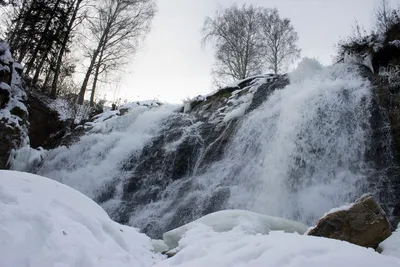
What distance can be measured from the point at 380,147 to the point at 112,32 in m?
14.1

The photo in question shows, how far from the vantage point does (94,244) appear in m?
3.04

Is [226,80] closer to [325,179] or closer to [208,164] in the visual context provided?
[208,164]

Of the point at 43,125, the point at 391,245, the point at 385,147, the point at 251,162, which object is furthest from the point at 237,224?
the point at 43,125

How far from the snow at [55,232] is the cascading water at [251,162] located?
254 cm

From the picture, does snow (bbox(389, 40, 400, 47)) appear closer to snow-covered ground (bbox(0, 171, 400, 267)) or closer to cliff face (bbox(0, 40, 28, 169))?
snow-covered ground (bbox(0, 171, 400, 267))

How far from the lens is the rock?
12.8 ft

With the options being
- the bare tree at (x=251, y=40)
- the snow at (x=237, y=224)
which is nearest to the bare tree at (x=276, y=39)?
the bare tree at (x=251, y=40)

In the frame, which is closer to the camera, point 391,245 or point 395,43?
point 391,245

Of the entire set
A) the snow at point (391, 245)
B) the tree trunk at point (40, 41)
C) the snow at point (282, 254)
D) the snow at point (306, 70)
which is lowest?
the snow at point (391, 245)

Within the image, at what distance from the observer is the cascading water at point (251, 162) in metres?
5.84

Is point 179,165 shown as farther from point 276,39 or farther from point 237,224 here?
point 276,39

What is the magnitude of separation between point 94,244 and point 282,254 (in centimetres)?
168

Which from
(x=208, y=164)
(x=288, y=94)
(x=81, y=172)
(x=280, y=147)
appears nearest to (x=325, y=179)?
(x=280, y=147)

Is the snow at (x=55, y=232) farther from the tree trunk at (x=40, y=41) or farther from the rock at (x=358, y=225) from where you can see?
the tree trunk at (x=40, y=41)
